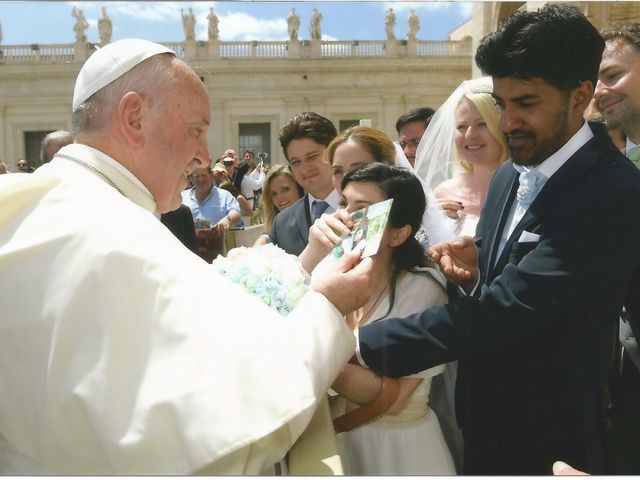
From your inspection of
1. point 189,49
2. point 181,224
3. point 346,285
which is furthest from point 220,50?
point 181,224

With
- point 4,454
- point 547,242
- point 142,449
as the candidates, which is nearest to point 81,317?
point 142,449

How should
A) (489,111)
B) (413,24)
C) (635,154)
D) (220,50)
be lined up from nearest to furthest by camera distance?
1. (413,24)
2. (220,50)
3. (635,154)
4. (489,111)

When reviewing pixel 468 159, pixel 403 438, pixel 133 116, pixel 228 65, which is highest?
pixel 228 65

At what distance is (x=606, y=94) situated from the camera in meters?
2.88

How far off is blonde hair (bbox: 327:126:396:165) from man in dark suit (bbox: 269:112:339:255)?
1.52ft

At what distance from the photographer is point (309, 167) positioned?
3.79m

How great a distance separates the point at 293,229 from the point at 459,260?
5.00 feet

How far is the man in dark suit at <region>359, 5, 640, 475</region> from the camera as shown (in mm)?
1722

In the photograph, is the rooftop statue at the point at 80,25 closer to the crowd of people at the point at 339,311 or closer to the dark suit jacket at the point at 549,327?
the crowd of people at the point at 339,311

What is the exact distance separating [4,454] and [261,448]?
2.36ft

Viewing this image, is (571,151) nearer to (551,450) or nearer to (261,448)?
(551,450)

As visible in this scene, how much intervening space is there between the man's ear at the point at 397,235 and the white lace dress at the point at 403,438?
0.19 meters

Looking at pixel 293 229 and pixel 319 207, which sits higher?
pixel 319 207

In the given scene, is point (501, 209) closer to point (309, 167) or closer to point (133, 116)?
point (133, 116)
